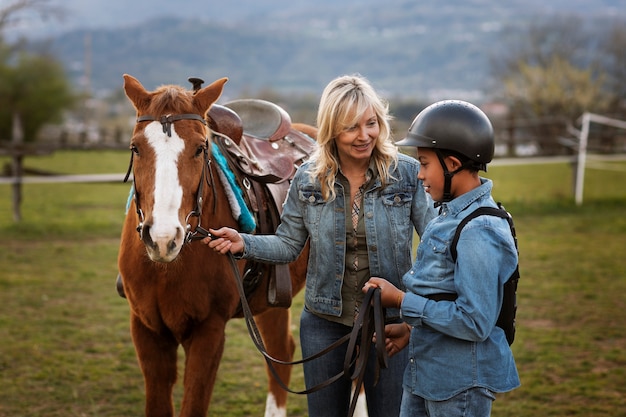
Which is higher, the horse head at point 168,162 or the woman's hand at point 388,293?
the horse head at point 168,162

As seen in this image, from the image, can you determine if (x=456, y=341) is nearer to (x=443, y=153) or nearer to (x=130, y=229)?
(x=443, y=153)

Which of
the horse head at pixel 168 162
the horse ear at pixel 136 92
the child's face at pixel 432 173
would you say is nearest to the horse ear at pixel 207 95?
the horse head at pixel 168 162

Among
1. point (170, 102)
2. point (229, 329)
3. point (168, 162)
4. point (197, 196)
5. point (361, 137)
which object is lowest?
point (229, 329)

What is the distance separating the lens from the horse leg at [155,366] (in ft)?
10.7

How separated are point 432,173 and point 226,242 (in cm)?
88

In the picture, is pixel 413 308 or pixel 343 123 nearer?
pixel 413 308

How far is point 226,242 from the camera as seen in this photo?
279cm

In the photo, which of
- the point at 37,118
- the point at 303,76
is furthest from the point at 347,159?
the point at 303,76

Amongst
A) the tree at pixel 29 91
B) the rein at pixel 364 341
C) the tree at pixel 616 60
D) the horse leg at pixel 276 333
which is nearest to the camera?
the rein at pixel 364 341

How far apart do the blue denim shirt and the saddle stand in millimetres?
1416

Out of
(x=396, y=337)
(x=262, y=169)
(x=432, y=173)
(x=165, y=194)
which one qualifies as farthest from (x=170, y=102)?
(x=396, y=337)

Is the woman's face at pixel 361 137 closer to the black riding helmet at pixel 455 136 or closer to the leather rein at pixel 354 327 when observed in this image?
the black riding helmet at pixel 455 136

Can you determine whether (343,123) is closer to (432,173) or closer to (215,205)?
(432,173)

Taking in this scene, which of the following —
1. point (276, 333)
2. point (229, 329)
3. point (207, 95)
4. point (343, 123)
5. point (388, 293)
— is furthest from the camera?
point (229, 329)
